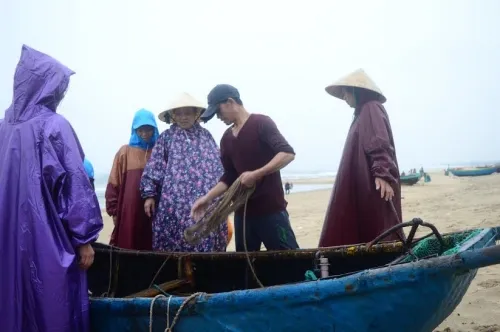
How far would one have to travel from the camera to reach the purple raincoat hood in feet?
7.92

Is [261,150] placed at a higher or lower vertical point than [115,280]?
higher

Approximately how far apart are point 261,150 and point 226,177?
0.45m

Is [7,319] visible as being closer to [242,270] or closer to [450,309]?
[242,270]

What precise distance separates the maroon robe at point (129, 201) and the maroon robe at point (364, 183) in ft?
5.74

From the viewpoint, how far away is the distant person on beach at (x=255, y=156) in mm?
3168

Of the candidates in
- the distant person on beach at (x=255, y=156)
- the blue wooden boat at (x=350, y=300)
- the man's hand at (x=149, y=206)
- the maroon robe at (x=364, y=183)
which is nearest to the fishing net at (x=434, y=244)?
the blue wooden boat at (x=350, y=300)

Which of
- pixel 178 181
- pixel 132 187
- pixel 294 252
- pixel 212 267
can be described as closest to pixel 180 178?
pixel 178 181

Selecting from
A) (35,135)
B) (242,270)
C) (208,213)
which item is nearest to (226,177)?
(208,213)

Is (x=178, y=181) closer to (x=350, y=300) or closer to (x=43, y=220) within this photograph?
(x=43, y=220)

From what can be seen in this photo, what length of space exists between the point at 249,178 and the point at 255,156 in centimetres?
33

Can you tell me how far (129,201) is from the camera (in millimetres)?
4074

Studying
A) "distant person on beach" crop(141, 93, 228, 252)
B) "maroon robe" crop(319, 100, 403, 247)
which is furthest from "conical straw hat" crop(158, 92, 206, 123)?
"maroon robe" crop(319, 100, 403, 247)

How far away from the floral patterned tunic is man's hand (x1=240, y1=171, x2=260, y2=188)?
3.09ft

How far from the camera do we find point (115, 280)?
3703 millimetres
